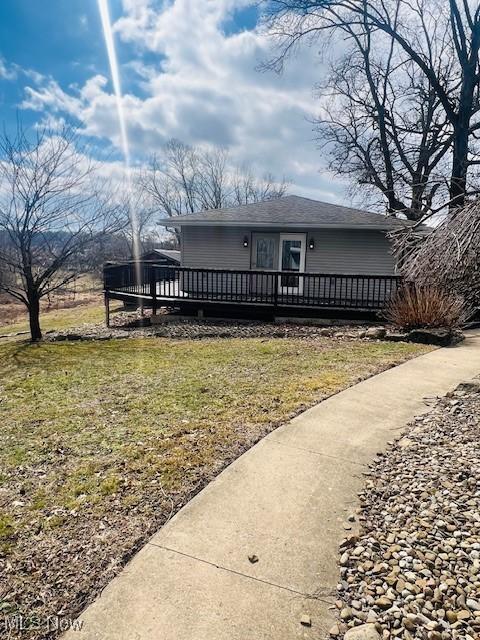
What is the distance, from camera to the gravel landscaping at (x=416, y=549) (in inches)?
69.0

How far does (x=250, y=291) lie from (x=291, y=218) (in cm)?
302

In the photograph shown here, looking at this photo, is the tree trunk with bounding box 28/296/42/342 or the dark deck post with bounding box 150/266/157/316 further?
the dark deck post with bounding box 150/266/157/316

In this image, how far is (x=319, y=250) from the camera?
1269 cm

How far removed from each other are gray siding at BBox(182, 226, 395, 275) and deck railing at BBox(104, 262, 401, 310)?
724mm

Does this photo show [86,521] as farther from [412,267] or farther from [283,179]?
[283,179]

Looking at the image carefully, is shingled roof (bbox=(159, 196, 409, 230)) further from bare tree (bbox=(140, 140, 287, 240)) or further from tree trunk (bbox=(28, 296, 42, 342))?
bare tree (bbox=(140, 140, 287, 240))

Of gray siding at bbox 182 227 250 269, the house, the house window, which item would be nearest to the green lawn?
the house

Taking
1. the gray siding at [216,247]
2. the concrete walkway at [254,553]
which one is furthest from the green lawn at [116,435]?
the gray siding at [216,247]

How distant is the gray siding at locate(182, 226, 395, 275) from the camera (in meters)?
12.4

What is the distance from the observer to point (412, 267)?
3684mm

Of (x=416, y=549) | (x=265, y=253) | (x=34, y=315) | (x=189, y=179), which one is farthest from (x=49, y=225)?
(x=189, y=179)

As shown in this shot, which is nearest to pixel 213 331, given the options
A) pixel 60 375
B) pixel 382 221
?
pixel 60 375

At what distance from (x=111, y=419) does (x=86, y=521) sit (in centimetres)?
177

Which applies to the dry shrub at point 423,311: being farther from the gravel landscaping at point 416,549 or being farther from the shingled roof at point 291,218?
the gravel landscaping at point 416,549
